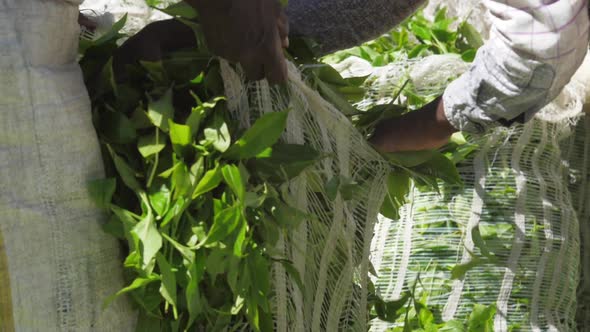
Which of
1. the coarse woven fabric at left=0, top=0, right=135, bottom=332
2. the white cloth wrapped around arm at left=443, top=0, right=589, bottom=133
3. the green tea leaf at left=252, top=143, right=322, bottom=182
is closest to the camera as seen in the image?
Result: the coarse woven fabric at left=0, top=0, right=135, bottom=332

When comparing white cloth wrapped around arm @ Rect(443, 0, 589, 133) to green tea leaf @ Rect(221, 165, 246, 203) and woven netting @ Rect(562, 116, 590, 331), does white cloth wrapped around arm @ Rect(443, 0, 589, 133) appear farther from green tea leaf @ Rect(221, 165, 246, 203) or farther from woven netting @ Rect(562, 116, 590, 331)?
woven netting @ Rect(562, 116, 590, 331)

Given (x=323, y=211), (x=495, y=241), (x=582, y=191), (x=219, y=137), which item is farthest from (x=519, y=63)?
(x=582, y=191)

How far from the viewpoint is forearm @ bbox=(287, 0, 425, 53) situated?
42.5 inches

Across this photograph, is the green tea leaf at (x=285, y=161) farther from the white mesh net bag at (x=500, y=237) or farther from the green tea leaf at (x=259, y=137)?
the white mesh net bag at (x=500, y=237)

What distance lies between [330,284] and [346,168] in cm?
14

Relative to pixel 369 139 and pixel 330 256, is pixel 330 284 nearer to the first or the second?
pixel 330 256

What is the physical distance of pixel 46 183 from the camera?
0.78 metres

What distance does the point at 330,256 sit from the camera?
990 mm

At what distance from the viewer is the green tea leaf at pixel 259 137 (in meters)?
0.83

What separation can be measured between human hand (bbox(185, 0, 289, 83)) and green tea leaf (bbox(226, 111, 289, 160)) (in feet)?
0.19

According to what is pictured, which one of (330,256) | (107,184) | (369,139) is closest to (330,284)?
(330,256)

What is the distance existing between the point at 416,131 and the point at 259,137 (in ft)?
1.13

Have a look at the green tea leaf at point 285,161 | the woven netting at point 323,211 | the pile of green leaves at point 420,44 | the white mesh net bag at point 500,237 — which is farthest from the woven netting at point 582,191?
the green tea leaf at point 285,161

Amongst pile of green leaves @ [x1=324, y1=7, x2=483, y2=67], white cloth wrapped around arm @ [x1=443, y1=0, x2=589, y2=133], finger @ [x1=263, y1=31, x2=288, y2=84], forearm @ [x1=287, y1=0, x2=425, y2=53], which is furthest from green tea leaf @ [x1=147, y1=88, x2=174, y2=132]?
pile of green leaves @ [x1=324, y1=7, x2=483, y2=67]
